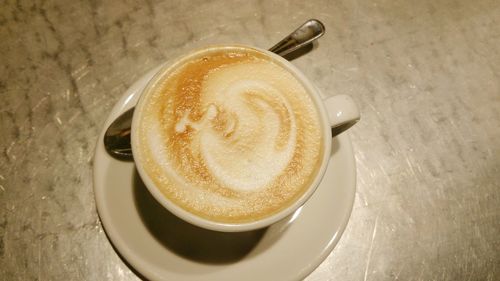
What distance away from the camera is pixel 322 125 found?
68 centimetres

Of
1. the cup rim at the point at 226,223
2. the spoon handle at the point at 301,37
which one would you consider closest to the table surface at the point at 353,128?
the spoon handle at the point at 301,37

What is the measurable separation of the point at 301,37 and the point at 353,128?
27cm

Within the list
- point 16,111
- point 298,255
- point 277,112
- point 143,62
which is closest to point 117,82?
point 143,62

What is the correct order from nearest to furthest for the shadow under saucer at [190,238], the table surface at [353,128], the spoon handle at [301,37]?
the shadow under saucer at [190,238]
the table surface at [353,128]
the spoon handle at [301,37]

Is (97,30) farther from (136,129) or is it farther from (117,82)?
(136,129)

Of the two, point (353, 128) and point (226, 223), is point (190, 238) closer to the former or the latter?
point (226, 223)

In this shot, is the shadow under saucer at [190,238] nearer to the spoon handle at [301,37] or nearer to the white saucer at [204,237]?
the white saucer at [204,237]

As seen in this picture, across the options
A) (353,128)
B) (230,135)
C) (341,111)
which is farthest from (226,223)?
(353,128)

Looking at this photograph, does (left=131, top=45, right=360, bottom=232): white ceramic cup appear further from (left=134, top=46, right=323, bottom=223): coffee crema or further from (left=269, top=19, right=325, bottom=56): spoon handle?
(left=269, top=19, right=325, bottom=56): spoon handle

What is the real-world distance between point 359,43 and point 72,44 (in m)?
0.76

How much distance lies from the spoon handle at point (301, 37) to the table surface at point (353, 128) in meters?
0.06

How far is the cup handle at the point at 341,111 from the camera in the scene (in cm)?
68

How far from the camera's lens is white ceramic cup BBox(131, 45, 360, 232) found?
0.59 m

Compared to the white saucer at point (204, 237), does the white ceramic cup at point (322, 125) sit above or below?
above
